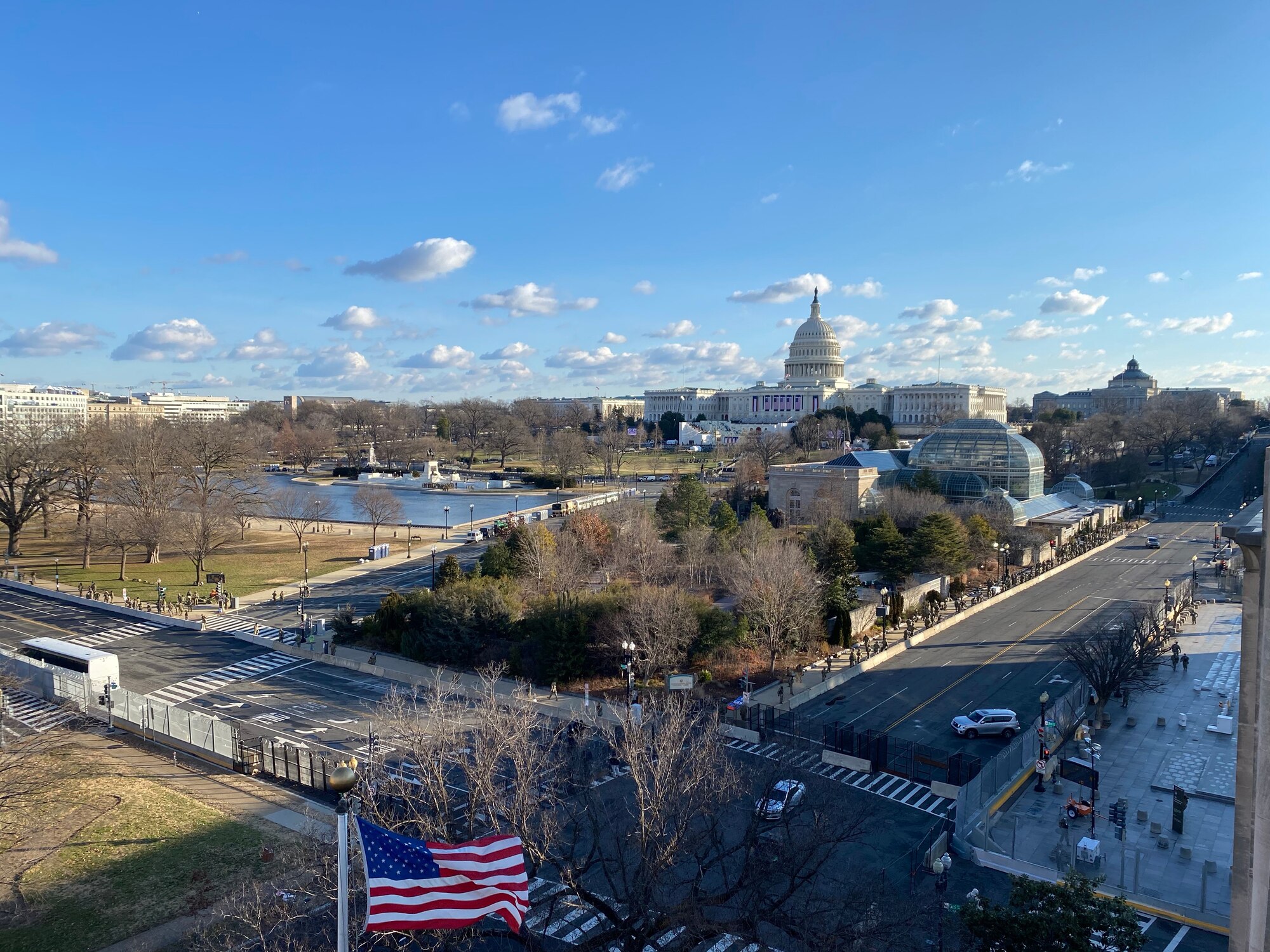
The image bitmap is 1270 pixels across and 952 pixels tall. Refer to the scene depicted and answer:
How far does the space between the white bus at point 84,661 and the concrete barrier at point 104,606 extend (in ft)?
28.5

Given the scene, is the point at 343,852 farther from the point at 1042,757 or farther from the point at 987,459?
the point at 987,459

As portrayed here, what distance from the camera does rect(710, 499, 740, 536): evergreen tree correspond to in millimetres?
45656

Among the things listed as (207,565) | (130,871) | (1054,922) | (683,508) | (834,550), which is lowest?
(130,871)

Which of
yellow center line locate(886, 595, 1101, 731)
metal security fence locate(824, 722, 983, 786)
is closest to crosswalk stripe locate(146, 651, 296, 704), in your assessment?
metal security fence locate(824, 722, 983, 786)

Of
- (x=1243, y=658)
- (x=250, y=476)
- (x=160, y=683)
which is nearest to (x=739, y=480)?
(x=250, y=476)

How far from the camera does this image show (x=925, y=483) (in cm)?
5600

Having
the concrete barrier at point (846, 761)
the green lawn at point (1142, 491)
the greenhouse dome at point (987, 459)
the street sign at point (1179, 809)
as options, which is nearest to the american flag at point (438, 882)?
the concrete barrier at point (846, 761)

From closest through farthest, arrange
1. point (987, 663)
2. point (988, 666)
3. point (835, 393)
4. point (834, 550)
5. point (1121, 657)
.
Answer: point (1121, 657) < point (988, 666) < point (987, 663) < point (834, 550) < point (835, 393)

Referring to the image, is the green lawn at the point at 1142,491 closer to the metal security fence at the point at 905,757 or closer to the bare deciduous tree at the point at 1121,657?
the bare deciduous tree at the point at 1121,657

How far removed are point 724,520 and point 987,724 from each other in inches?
922

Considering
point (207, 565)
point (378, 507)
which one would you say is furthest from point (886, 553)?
point (207, 565)

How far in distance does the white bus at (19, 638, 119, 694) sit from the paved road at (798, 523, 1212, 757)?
24053 millimetres

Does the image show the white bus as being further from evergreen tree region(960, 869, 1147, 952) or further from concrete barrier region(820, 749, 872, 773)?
evergreen tree region(960, 869, 1147, 952)

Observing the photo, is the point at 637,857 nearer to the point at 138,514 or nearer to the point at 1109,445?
the point at 138,514
